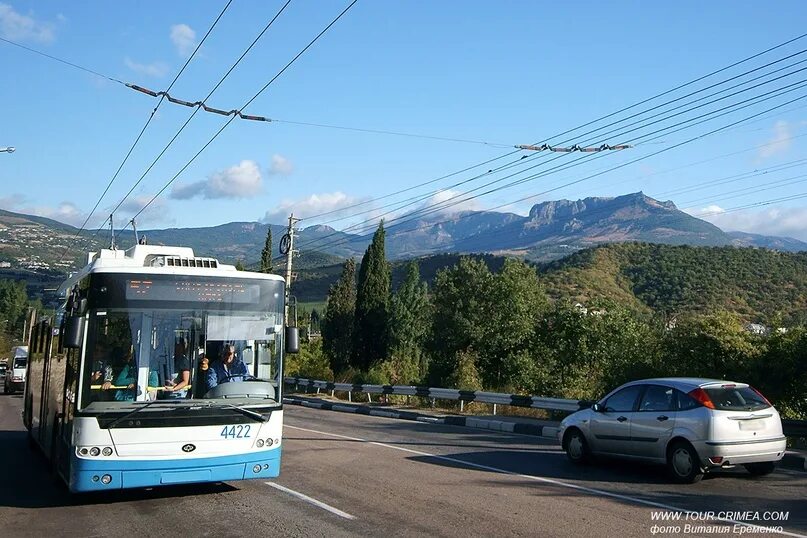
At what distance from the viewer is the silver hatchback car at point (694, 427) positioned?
10.5 metres

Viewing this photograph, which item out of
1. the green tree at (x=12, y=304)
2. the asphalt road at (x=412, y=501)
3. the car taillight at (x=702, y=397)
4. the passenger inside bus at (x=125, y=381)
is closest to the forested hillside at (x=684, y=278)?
the asphalt road at (x=412, y=501)

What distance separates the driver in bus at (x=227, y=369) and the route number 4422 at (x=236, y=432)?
1.82 ft

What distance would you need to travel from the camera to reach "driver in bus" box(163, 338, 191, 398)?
9.12 metres

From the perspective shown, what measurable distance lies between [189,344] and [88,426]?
1469 mm

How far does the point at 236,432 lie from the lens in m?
9.30

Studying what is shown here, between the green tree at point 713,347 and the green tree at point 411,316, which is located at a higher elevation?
the green tree at point 411,316

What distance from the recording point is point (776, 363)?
18438mm

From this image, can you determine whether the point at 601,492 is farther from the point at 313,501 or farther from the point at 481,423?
the point at 481,423

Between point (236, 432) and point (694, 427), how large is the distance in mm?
6216

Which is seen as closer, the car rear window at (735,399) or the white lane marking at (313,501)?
the white lane marking at (313,501)

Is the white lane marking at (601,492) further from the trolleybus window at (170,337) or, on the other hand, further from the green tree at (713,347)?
the green tree at (713,347)

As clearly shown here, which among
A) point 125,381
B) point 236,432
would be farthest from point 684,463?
point 125,381

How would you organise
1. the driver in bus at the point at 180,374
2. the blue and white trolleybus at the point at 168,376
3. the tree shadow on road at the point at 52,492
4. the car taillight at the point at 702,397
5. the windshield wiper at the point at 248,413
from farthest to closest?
the car taillight at the point at 702,397, the tree shadow on road at the point at 52,492, the windshield wiper at the point at 248,413, the driver in bus at the point at 180,374, the blue and white trolleybus at the point at 168,376

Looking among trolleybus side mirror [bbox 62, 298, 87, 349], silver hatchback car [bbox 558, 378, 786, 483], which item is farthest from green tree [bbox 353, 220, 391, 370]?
trolleybus side mirror [bbox 62, 298, 87, 349]
